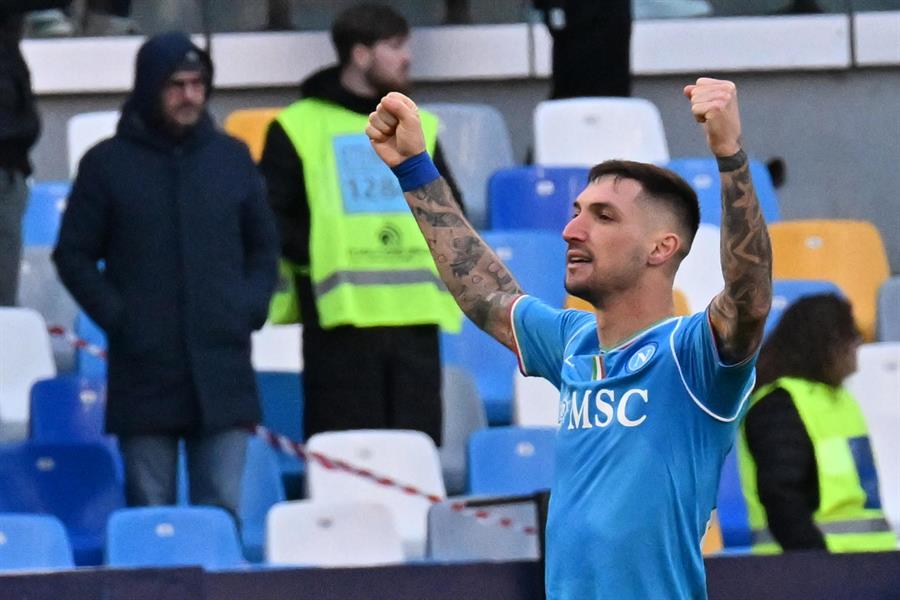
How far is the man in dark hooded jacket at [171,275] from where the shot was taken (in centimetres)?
642

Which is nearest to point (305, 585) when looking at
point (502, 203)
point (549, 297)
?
point (549, 297)

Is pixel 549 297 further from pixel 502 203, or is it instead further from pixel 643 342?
pixel 643 342

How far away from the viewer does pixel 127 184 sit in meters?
6.53

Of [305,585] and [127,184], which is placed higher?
[127,184]

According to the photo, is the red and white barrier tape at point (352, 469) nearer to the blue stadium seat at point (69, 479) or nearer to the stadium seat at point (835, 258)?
the blue stadium seat at point (69, 479)

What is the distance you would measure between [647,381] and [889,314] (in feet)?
16.1

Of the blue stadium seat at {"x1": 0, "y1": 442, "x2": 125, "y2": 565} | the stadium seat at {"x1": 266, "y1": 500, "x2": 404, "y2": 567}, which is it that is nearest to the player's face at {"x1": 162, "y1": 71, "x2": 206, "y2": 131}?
the blue stadium seat at {"x1": 0, "y1": 442, "x2": 125, "y2": 565}

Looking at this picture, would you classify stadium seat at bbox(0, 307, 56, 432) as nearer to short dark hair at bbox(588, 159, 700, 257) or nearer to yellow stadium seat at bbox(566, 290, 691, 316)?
yellow stadium seat at bbox(566, 290, 691, 316)

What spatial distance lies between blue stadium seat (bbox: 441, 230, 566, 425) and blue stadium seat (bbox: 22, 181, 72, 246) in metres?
1.81

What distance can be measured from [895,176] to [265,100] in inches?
119

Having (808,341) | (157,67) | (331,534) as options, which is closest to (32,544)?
(331,534)

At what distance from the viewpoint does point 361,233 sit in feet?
23.4

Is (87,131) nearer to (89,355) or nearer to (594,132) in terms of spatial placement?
(89,355)

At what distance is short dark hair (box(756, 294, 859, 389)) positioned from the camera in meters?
6.39
